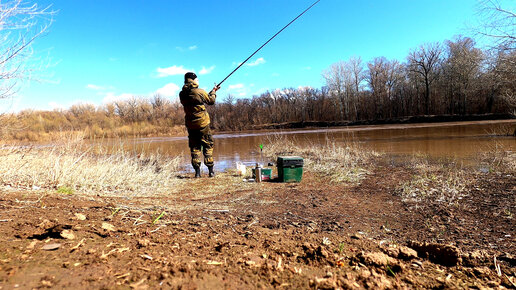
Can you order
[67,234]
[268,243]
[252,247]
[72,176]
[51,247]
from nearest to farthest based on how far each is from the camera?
[51,247], [67,234], [252,247], [268,243], [72,176]

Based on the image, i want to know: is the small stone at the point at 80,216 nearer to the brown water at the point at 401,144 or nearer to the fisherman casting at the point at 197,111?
the fisherman casting at the point at 197,111

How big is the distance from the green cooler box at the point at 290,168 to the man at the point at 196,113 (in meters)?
2.37

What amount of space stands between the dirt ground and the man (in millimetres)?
3852

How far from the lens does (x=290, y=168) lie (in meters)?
7.12

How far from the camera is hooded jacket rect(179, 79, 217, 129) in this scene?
23.7ft

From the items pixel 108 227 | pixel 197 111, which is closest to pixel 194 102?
pixel 197 111

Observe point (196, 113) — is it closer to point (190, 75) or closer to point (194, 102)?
point (194, 102)

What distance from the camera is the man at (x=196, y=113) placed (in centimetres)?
724

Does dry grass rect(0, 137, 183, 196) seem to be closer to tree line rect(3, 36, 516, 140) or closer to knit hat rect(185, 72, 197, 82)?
knit hat rect(185, 72, 197, 82)

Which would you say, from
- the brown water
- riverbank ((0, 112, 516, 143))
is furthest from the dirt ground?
riverbank ((0, 112, 516, 143))

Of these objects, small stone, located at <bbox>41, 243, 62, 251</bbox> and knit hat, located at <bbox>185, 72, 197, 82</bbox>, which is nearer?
small stone, located at <bbox>41, 243, 62, 251</bbox>

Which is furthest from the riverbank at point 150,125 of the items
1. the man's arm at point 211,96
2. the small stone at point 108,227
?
the small stone at point 108,227

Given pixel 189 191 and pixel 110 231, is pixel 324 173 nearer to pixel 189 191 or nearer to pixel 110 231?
pixel 189 191

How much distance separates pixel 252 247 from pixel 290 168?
4.89 m
